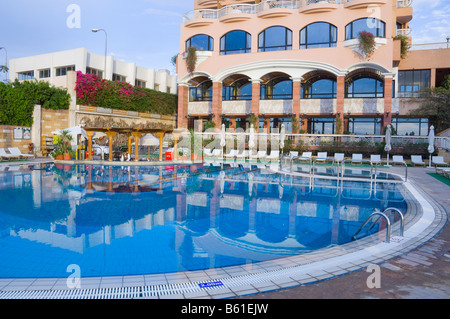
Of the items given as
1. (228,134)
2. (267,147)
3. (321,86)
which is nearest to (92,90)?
(228,134)

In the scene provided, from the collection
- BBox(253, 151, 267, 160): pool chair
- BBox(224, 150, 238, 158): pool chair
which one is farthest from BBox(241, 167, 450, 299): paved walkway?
BBox(224, 150, 238, 158): pool chair

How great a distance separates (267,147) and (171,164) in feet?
27.5

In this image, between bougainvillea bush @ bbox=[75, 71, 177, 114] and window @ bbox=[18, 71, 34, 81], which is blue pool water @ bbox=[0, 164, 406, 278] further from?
Result: window @ bbox=[18, 71, 34, 81]

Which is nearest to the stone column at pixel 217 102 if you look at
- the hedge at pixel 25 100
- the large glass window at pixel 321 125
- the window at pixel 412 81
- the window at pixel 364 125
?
the large glass window at pixel 321 125

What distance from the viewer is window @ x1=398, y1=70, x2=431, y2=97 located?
28547mm

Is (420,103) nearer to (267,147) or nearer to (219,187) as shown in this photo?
(267,147)

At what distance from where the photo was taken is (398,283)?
3.60 m

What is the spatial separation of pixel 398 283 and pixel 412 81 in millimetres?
30399

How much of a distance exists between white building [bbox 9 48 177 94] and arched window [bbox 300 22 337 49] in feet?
75.1

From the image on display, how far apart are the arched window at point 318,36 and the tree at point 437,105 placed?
8.26 metres

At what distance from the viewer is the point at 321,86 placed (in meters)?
29.8

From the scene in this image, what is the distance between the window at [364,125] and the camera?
1131 inches

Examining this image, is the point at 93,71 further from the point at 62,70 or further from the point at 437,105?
the point at 437,105

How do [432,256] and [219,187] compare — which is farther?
[219,187]
